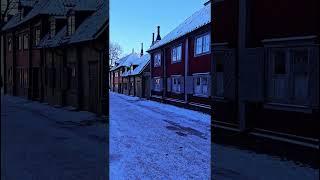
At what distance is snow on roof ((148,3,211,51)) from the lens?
392 centimetres

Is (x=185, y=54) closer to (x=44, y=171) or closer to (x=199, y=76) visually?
(x=199, y=76)

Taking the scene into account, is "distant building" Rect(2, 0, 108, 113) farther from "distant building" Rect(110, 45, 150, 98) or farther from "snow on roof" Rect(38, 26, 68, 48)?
"distant building" Rect(110, 45, 150, 98)

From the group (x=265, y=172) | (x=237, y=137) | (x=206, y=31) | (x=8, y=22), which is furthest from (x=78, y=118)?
(x=265, y=172)

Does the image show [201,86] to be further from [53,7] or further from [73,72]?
[53,7]

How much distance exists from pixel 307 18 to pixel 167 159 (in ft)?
9.73

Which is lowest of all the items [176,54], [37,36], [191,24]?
[176,54]

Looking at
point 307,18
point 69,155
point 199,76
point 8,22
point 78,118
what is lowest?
point 69,155

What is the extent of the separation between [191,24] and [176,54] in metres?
0.53

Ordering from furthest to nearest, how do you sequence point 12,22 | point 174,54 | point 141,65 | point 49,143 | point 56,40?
point 141,65 < point 174,54 < point 49,143 < point 56,40 < point 12,22

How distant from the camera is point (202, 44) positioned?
4031mm

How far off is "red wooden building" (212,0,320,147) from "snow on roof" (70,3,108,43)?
3.86 feet

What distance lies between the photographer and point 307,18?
5.52 metres

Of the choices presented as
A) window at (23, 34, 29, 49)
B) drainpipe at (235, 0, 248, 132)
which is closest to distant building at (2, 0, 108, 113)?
window at (23, 34, 29, 49)

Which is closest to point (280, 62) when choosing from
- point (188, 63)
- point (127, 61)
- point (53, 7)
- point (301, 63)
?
point (301, 63)
